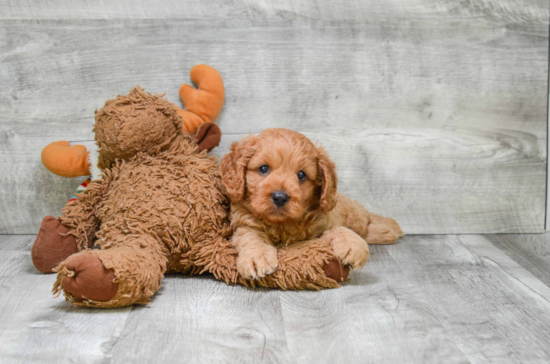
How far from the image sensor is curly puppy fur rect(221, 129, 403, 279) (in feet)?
4.86

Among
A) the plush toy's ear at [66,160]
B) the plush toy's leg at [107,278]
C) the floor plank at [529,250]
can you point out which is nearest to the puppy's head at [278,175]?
the plush toy's leg at [107,278]

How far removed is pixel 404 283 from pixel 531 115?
3.58ft

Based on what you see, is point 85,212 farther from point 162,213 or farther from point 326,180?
point 326,180

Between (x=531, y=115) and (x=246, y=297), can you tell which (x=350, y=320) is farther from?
(x=531, y=115)

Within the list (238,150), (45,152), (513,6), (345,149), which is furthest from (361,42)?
(45,152)

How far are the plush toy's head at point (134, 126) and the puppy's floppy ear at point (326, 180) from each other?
20.6 inches

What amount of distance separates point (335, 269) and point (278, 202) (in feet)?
0.93

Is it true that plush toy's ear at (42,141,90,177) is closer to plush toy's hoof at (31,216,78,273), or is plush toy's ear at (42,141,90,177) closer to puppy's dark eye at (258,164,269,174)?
plush toy's hoof at (31,216,78,273)

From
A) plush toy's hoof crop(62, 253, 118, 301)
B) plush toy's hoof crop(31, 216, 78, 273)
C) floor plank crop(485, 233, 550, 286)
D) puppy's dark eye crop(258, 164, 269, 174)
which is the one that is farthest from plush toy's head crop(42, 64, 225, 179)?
floor plank crop(485, 233, 550, 286)

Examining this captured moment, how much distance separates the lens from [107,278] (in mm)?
1287

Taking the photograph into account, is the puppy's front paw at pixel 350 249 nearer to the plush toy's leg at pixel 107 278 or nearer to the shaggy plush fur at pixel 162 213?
the shaggy plush fur at pixel 162 213

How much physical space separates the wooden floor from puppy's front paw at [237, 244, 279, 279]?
81 mm

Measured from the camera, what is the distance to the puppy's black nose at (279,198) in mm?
1469

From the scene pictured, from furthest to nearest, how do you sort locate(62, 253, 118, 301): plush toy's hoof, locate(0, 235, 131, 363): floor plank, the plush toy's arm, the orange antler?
1. the orange antler
2. the plush toy's arm
3. locate(62, 253, 118, 301): plush toy's hoof
4. locate(0, 235, 131, 363): floor plank
